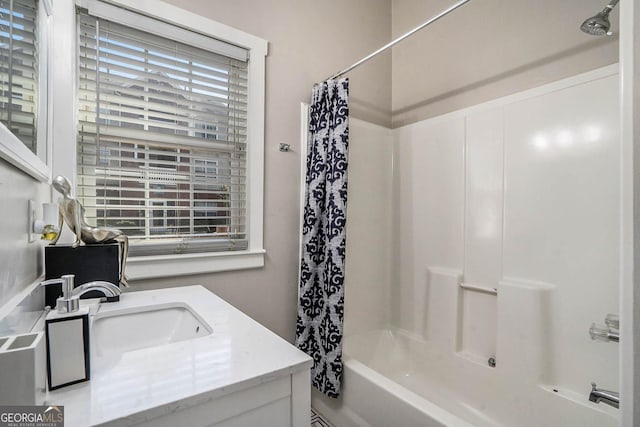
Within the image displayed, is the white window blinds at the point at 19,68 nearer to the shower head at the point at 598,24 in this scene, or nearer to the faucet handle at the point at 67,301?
the faucet handle at the point at 67,301

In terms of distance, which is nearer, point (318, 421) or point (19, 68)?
point (19, 68)

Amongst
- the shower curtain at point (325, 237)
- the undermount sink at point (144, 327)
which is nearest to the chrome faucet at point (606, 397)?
the shower curtain at point (325, 237)

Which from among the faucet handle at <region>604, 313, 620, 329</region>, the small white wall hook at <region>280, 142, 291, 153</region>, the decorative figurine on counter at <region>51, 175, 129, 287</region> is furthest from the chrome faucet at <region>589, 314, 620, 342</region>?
the decorative figurine on counter at <region>51, 175, 129, 287</region>

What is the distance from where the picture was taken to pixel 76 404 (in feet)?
1.59

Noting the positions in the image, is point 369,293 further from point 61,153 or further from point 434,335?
point 61,153

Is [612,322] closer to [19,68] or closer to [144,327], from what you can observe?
[144,327]

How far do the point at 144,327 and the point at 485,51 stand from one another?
212cm

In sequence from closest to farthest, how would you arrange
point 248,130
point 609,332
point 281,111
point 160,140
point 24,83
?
1. point 24,83
2. point 609,332
3. point 160,140
4. point 248,130
5. point 281,111

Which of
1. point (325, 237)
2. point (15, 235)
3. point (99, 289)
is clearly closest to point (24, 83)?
point (15, 235)

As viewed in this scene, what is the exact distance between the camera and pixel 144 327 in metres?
0.99

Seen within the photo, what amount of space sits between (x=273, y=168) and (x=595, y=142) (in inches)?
59.0

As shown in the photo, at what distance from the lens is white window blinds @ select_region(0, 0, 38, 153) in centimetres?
62

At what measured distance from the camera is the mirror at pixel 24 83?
61 cm

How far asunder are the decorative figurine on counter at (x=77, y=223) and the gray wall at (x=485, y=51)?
1877mm
